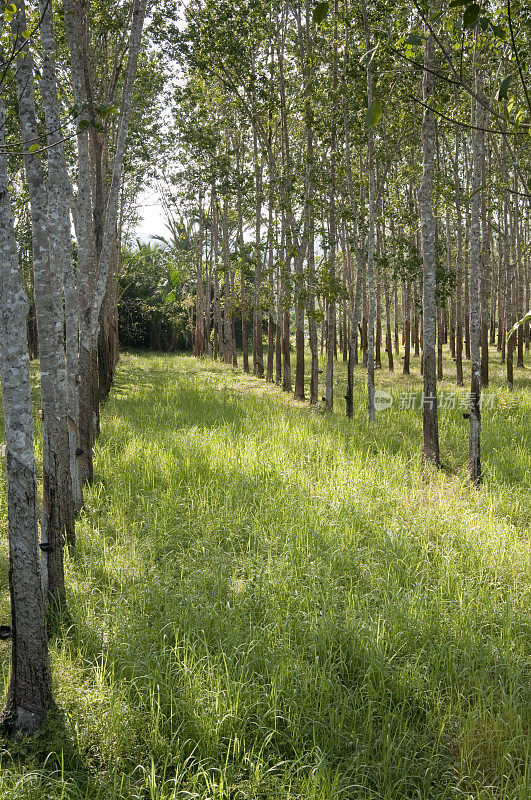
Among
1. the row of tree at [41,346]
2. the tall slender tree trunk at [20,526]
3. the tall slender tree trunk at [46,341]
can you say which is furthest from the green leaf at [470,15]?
the tall slender tree trunk at [46,341]

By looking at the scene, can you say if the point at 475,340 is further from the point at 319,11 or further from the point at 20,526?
the point at 319,11

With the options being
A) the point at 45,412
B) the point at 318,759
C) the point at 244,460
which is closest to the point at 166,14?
the point at 244,460

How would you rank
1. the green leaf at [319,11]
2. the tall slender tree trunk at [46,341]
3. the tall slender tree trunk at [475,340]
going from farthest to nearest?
the tall slender tree trunk at [475,340] < the tall slender tree trunk at [46,341] < the green leaf at [319,11]

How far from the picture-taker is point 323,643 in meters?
3.62

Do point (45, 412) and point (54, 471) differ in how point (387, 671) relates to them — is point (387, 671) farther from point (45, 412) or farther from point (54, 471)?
point (45, 412)

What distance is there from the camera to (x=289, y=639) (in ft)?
12.0

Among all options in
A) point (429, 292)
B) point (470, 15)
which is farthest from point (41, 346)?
point (429, 292)

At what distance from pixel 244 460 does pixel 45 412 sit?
3665 millimetres

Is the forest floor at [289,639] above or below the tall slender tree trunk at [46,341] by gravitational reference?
below

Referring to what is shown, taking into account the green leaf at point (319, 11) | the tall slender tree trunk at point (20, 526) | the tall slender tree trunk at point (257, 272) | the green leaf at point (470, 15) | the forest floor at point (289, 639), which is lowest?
the forest floor at point (289, 639)

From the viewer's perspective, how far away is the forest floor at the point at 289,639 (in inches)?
109

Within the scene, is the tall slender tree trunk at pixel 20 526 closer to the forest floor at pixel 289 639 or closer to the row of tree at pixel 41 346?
the row of tree at pixel 41 346

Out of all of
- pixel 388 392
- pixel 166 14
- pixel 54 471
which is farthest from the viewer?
pixel 388 392

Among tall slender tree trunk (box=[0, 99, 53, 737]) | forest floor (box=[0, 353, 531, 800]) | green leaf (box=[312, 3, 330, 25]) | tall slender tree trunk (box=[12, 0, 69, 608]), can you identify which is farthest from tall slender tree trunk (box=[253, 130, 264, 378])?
green leaf (box=[312, 3, 330, 25])
